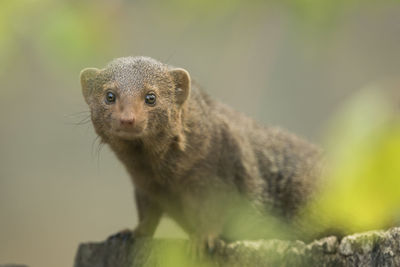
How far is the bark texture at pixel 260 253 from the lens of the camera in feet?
10.5

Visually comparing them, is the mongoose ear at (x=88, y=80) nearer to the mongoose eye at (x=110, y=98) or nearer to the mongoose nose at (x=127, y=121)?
the mongoose eye at (x=110, y=98)

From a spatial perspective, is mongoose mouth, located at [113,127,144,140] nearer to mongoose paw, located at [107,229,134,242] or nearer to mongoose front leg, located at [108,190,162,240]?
mongoose paw, located at [107,229,134,242]

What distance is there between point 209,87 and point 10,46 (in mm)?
5855

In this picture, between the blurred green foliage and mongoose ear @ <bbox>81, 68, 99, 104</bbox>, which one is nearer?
the blurred green foliage

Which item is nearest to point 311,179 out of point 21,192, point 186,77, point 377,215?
point 186,77

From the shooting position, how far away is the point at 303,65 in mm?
9430

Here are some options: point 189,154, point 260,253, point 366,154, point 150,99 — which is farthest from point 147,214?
point 366,154

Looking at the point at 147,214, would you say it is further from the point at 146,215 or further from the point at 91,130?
the point at 91,130

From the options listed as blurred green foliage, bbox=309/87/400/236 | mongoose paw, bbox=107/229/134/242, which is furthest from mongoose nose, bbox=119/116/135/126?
blurred green foliage, bbox=309/87/400/236

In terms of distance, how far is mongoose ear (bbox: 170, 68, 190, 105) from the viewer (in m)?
4.48

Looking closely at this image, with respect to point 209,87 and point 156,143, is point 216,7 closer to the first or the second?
point 156,143

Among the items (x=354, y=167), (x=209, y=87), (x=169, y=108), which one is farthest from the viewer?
(x=209, y=87)

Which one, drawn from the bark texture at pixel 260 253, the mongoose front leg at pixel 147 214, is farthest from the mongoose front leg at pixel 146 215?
the bark texture at pixel 260 253

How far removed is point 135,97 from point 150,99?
0.55ft
